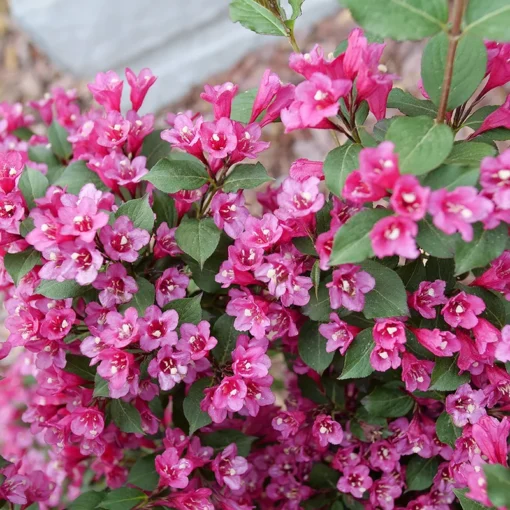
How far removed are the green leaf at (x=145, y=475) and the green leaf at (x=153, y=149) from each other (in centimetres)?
46

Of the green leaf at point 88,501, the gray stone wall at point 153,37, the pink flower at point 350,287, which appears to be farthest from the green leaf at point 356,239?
the gray stone wall at point 153,37

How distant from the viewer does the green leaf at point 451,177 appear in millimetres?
673

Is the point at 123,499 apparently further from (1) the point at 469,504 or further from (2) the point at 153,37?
(2) the point at 153,37

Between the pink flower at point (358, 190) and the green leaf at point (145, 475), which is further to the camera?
the green leaf at point (145, 475)

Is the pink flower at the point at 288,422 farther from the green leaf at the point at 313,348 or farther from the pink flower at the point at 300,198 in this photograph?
the pink flower at the point at 300,198

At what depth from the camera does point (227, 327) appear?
0.92m

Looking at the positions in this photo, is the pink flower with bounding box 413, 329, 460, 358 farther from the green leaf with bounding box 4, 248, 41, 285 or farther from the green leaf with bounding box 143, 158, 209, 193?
the green leaf with bounding box 4, 248, 41, 285

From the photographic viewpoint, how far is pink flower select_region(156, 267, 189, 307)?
899mm

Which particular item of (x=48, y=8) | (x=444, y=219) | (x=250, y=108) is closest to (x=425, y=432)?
(x=444, y=219)

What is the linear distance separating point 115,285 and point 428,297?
0.40 metres

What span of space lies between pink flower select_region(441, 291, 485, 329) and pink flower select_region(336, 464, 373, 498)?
0.96ft

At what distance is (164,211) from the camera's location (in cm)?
96

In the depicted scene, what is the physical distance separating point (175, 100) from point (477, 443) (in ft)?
6.79

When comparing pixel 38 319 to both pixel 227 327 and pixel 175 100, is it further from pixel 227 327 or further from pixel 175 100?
pixel 175 100
